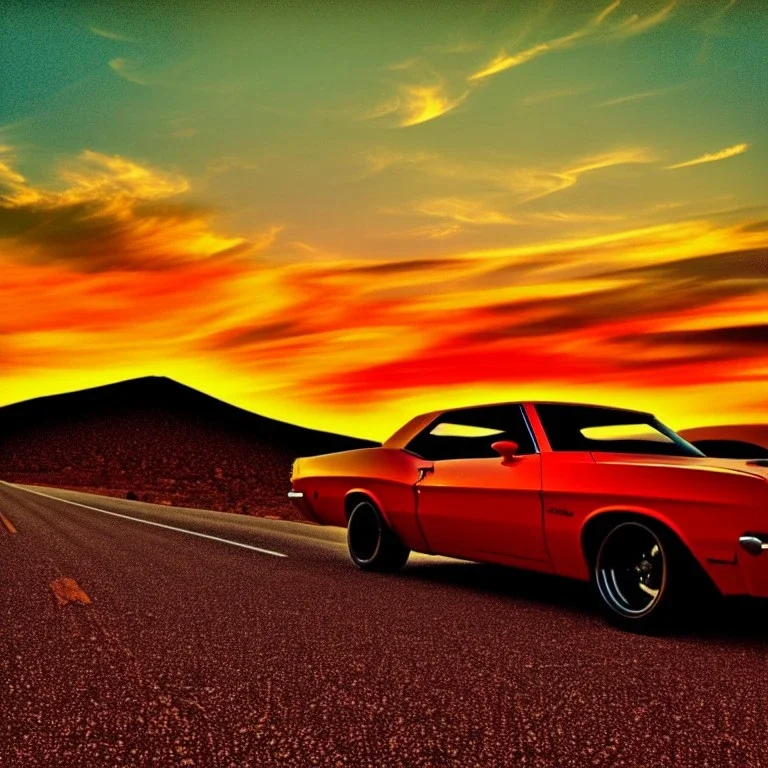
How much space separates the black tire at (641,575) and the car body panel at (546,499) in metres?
0.13

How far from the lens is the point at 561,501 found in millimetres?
6727

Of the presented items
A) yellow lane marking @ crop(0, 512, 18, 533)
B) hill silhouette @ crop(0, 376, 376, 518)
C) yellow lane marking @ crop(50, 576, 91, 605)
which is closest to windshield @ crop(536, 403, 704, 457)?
yellow lane marking @ crop(50, 576, 91, 605)

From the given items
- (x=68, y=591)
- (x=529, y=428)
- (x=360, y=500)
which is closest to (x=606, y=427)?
(x=529, y=428)

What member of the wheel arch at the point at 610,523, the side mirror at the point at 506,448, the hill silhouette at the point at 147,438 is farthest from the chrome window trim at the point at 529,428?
the hill silhouette at the point at 147,438

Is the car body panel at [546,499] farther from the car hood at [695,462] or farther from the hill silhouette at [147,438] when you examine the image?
the hill silhouette at [147,438]

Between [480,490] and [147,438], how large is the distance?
11313 cm

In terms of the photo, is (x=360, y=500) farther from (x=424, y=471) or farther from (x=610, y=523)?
(x=610, y=523)

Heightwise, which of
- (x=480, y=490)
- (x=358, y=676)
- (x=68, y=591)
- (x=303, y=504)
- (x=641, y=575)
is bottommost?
(x=358, y=676)

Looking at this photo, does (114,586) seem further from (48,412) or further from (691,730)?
(48,412)

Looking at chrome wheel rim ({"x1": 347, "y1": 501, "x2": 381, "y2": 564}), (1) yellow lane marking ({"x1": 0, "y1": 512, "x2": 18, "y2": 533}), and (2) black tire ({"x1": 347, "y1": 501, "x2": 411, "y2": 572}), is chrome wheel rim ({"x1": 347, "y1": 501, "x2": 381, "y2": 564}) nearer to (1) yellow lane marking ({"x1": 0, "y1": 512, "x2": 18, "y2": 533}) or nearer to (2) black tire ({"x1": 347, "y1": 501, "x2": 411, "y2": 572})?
(2) black tire ({"x1": 347, "y1": 501, "x2": 411, "y2": 572})

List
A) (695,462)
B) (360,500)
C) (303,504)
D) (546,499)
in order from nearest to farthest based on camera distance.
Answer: (695,462) < (546,499) < (360,500) < (303,504)

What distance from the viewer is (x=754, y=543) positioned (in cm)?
550

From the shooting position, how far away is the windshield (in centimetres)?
720

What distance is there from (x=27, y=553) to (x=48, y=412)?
425ft
